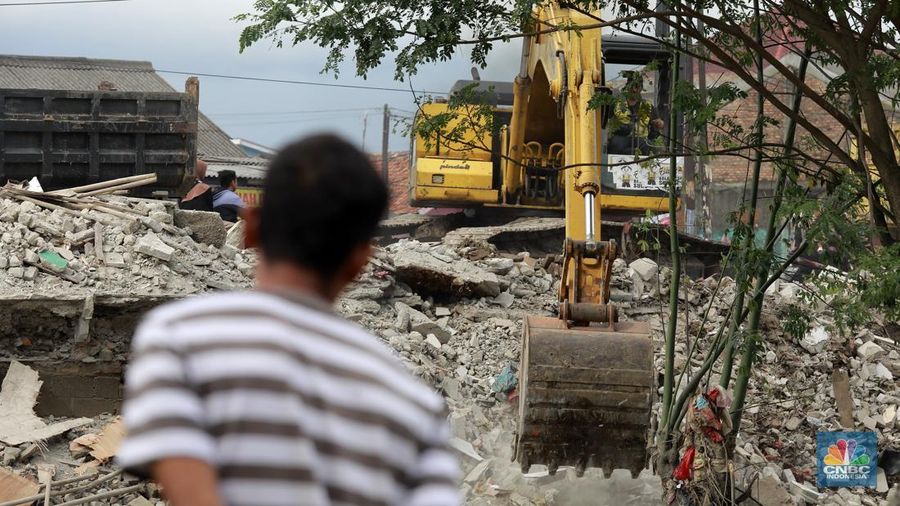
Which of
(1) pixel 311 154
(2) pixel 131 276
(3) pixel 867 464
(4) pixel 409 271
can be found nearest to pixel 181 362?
(1) pixel 311 154

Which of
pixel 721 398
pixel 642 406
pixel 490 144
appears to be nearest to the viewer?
pixel 642 406

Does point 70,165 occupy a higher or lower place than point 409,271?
higher

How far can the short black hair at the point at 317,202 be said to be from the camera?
1.77 m

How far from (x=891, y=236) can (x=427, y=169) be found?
1059 centimetres

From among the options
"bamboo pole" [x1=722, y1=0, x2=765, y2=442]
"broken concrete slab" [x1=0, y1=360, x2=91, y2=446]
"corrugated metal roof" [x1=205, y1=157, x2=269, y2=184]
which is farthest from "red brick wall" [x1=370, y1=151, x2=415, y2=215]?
"broken concrete slab" [x1=0, y1=360, x2=91, y2=446]

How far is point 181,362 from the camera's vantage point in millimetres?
1712

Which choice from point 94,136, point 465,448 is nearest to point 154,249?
point 465,448

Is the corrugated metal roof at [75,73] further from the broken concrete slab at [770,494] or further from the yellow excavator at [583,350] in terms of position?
the broken concrete slab at [770,494]

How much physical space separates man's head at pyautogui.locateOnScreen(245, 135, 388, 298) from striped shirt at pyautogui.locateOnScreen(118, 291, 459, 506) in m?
0.06

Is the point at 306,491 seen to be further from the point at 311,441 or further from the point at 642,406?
the point at 642,406

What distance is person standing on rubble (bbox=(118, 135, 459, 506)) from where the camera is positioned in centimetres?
170

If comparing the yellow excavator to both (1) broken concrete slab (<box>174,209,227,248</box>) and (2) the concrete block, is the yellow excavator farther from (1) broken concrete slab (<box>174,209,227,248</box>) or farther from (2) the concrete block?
(1) broken concrete slab (<box>174,209,227,248</box>)

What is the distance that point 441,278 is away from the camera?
1345 cm

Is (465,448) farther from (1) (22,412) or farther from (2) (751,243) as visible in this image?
(1) (22,412)
